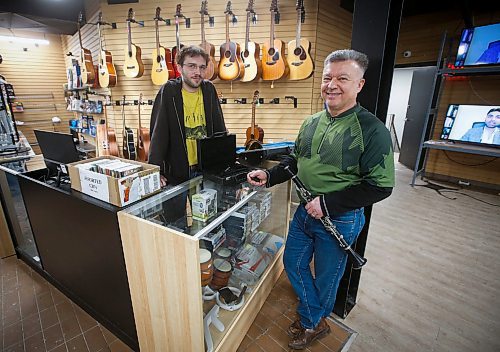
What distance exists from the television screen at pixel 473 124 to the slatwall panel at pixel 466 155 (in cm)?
41

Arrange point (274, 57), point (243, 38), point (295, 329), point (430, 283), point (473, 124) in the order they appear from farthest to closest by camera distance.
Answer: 1. point (473, 124)
2. point (243, 38)
3. point (274, 57)
4. point (430, 283)
5. point (295, 329)

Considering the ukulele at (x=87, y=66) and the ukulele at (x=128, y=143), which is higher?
the ukulele at (x=87, y=66)

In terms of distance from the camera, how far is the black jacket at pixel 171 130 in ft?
5.81

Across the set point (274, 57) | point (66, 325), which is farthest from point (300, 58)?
point (66, 325)

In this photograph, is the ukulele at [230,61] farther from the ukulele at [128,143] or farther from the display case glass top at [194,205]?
the display case glass top at [194,205]

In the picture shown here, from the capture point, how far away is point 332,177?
128cm

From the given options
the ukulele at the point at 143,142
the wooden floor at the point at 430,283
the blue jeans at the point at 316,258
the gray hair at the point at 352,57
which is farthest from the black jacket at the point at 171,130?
the ukulele at the point at 143,142

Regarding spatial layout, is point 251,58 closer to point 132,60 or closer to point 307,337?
point 132,60

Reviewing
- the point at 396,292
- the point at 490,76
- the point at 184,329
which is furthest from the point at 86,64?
the point at 490,76

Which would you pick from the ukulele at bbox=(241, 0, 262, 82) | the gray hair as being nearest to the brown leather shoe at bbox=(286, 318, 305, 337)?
the gray hair

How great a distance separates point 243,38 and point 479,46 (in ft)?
12.1

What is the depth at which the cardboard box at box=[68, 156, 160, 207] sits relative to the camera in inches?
47.9

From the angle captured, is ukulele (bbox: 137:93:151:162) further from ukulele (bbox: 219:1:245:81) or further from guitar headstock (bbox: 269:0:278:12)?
guitar headstock (bbox: 269:0:278:12)

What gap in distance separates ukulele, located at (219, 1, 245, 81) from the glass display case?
2467 mm
